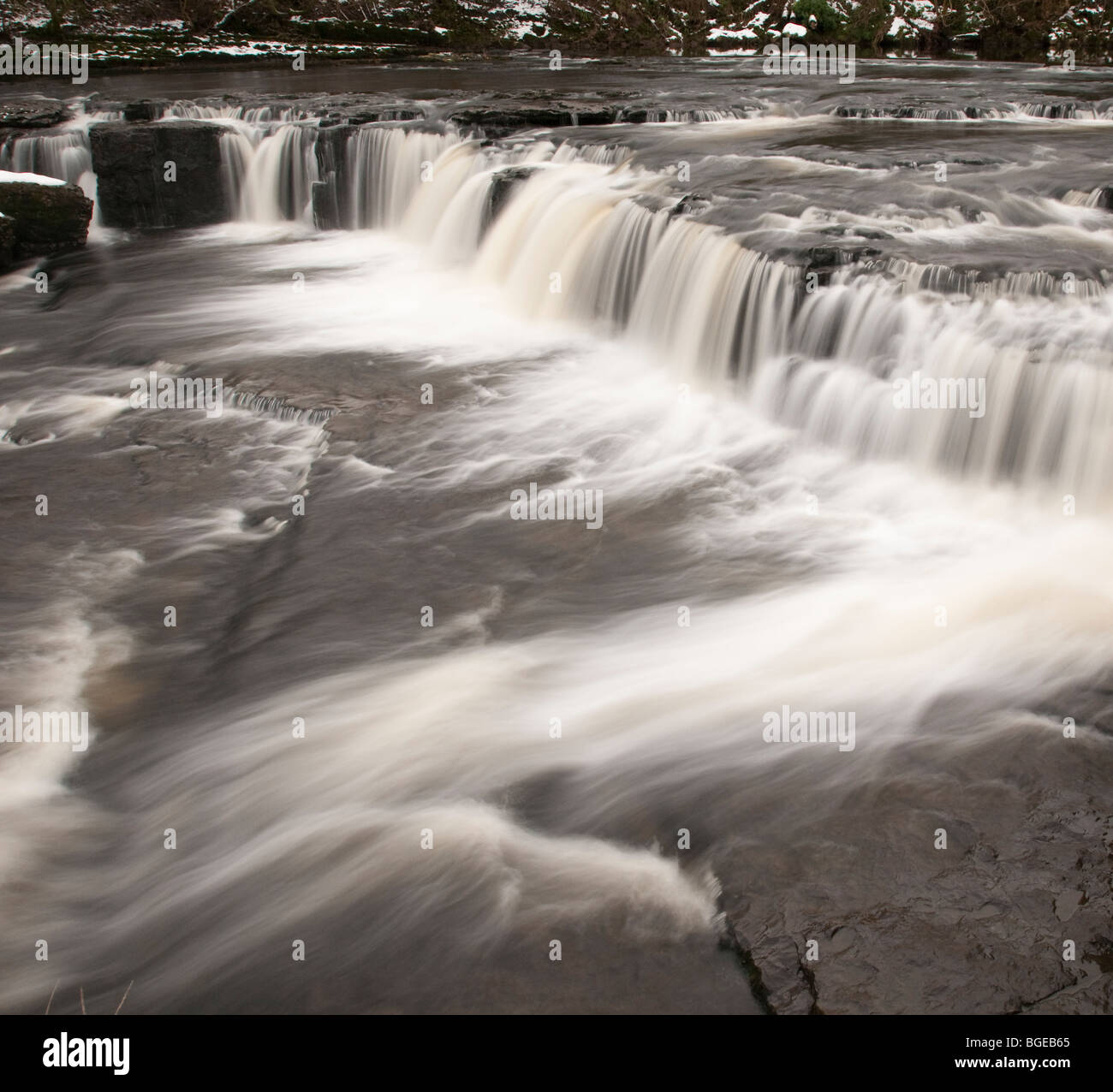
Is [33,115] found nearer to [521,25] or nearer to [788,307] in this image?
[788,307]

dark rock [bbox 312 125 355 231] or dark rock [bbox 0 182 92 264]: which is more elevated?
dark rock [bbox 312 125 355 231]

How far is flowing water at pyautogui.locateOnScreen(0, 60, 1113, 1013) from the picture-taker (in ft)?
14.5

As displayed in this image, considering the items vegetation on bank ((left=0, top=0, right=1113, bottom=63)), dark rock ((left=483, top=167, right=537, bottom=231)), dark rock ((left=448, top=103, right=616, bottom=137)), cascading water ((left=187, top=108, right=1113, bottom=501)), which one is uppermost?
vegetation on bank ((left=0, top=0, right=1113, bottom=63))

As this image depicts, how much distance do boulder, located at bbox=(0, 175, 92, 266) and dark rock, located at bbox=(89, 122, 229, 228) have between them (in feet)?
4.42

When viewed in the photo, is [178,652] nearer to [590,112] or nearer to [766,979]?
[766,979]

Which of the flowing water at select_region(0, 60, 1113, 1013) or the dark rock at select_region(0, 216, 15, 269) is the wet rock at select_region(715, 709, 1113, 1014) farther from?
the dark rock at select_region(0, 216, 15, 269)

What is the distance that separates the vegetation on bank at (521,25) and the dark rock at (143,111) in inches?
407

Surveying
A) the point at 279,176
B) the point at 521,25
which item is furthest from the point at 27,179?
the point at 521,25

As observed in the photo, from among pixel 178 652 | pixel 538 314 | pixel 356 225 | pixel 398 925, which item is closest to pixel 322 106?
pixel 356 225

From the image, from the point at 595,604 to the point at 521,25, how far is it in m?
30.5

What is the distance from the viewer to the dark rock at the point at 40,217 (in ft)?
48.4

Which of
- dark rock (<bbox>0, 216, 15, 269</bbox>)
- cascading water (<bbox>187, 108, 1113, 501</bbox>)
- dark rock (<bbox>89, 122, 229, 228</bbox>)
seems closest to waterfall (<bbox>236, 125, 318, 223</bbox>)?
dark rock (<bbox>89, 122, 229, 228</bbox>)

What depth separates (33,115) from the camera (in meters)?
18.8
